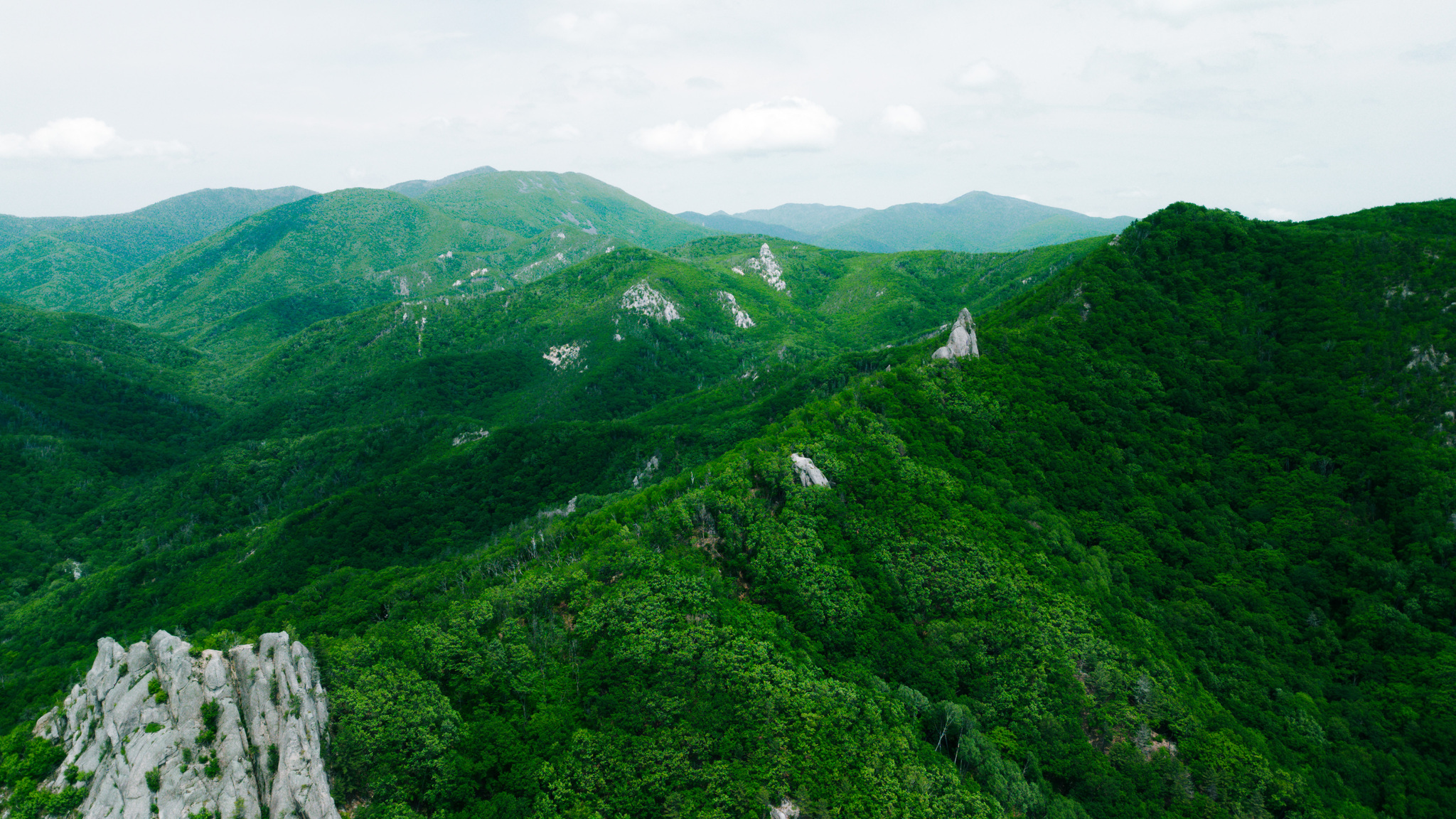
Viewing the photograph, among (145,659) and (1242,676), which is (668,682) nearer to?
(145,659)

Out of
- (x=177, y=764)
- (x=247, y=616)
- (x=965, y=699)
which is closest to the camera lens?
(x=177, y=764)

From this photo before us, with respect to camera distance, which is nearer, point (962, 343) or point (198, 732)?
point (198, 732)

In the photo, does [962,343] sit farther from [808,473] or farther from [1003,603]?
[1003,603]

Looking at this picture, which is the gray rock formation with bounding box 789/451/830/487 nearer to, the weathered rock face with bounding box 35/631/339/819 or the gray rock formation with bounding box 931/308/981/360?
the gray rock formation with bounding box 931/308/981/360

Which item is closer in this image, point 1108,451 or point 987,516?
point 987,516

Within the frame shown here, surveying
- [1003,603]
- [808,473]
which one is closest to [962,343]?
[808,473]

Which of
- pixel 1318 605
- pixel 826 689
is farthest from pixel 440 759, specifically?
pixel 1318 605

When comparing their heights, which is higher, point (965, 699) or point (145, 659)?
point (145, 659)
